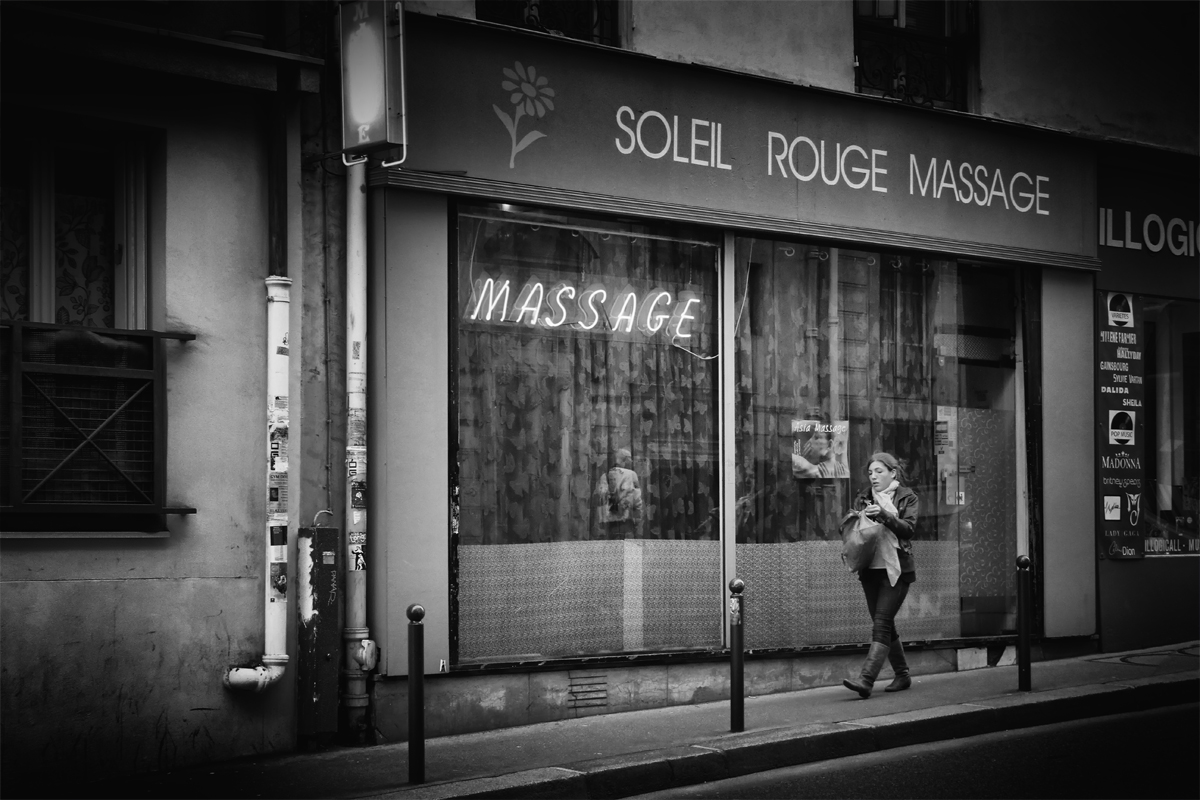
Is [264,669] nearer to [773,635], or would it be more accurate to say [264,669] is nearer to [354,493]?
[354,493]

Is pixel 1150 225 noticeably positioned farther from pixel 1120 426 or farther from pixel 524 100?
pixel 524 100

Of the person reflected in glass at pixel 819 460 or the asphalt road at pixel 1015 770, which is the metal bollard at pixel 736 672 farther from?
the person reflected in glass at pixel 819 460

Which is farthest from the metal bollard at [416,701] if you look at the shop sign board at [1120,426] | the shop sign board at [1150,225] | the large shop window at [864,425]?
the shop sign board at [1150,225]

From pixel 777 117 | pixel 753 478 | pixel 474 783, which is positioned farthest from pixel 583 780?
pixel 777 117

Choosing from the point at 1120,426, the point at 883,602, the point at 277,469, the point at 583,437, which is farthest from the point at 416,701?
the point at 1120,426

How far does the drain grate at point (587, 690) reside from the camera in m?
9.66

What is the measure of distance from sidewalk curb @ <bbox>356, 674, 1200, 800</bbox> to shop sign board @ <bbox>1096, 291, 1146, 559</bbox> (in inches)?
88.0

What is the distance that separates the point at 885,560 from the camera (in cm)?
987

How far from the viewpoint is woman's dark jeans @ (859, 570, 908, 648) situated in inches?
387

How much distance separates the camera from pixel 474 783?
7.19 metres

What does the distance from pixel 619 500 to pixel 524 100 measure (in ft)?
10.1

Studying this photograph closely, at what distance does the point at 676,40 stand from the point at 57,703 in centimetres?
649

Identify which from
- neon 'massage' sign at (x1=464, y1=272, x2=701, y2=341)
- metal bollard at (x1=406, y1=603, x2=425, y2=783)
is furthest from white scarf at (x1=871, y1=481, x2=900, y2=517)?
metal bollard at (x1=406, y1=603, x2=425, y2=783)

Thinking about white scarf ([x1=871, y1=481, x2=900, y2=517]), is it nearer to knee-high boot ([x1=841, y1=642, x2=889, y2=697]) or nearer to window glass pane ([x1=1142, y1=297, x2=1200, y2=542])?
knee-high boot ([x1=841, y1=642, x2=889, y2=697])
